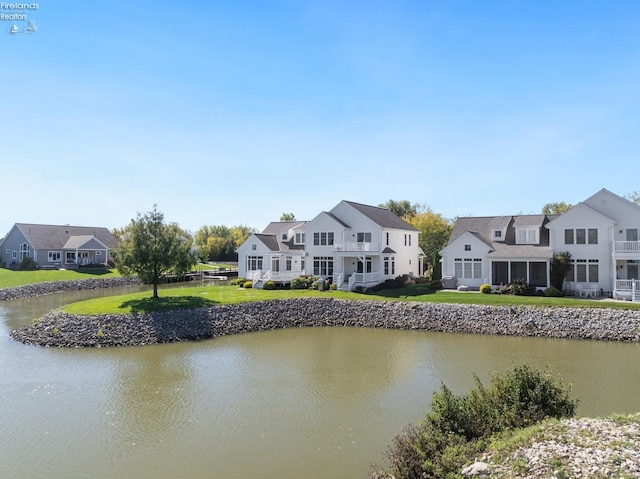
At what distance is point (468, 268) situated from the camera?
33.7 metres

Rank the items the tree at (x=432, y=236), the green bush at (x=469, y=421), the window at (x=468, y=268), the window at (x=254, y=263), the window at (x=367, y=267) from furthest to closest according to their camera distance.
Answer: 1. the tree at (x=432, y=236)
2. the window at (x=254, y=263)
3. the window at (x=367, y=267)
4. the window at (x=468, y=268)
5. the green bush at (x=469, y=421)

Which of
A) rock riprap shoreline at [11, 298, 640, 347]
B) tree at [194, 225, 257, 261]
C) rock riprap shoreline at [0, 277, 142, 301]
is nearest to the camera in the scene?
rock riprap shoreline at [11, 298, 640, 347]

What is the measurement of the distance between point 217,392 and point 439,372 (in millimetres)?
7980

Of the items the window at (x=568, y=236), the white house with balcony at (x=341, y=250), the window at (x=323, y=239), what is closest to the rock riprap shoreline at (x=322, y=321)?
the white house with balcony at (x=341, y=250)

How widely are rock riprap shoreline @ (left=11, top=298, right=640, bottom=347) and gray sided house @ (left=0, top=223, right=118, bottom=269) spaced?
35.8m

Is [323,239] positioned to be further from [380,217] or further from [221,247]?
[221,247]

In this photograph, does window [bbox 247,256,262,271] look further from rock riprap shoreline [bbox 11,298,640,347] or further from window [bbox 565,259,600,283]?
window [bbox 565,259,600,283]

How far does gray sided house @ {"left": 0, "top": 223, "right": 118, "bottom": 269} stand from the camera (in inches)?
2183

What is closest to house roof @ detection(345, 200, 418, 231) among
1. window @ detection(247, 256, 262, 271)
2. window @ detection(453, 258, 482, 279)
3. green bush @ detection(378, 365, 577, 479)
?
window @ detection(453, 258, 482, 279)

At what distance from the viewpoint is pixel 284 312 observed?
27.7 metres

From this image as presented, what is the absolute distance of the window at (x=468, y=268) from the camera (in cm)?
3341

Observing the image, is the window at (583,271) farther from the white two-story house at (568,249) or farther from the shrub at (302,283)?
the shrub at (302,283)

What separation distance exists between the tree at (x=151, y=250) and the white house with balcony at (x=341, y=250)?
9162 millimetres

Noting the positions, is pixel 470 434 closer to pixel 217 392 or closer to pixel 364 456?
pixel 364 456
